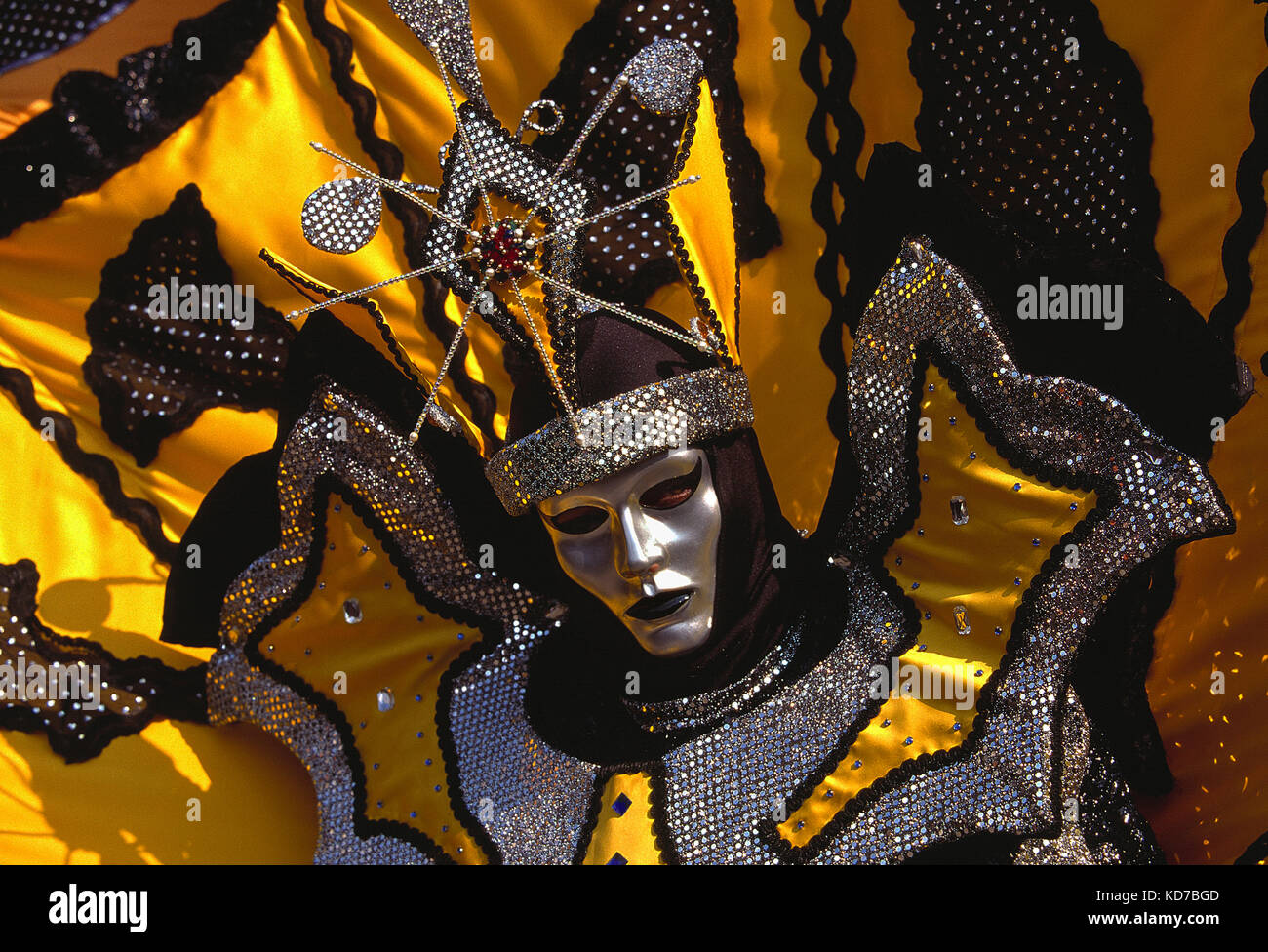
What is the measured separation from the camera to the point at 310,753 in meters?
2.14

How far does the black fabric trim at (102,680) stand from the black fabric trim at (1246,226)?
68.9 inches

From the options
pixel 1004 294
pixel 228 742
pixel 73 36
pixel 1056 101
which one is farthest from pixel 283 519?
pixel 1056 101

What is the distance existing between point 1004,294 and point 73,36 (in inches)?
63.2

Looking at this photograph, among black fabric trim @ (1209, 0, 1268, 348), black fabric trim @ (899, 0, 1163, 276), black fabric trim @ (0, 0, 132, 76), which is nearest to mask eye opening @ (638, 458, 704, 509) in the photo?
black fabric trim @ (899, 0, 1163, 276)

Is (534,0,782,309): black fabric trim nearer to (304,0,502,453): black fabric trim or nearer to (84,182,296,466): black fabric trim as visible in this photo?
(304,0,502,453): black fabric trim

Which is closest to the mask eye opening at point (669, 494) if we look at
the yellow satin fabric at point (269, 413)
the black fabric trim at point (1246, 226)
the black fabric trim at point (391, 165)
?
the yellow satin fabric at point (269, 413)

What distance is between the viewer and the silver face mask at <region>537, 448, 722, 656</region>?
5.92ft

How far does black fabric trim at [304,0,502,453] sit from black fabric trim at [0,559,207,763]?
0.69m

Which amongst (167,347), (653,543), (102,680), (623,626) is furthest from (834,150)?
(102,680)

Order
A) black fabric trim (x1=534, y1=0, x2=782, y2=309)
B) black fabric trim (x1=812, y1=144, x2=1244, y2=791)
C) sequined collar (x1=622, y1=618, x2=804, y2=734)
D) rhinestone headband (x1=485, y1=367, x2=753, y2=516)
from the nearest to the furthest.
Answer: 1. black fabric trim (x1=812, y1=144, x2=1244, y2=791)
2. rhinestone headband (x1=485, y1=367, x2=753, y2=516)
3. sequined collar (x1=622, y1=618, x2=804, y2=734)
4. black fabric trim (x1=534, y1=0, x2=782, y2=309)

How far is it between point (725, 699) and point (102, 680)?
1.06 metres

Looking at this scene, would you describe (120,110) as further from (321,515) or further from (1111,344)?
(1111,344)

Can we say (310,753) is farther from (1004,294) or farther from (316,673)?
(1004,294)

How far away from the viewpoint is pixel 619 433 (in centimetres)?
178
